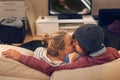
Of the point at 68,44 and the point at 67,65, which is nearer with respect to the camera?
the point at 67,65

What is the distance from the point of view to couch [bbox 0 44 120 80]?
1066 millimetres

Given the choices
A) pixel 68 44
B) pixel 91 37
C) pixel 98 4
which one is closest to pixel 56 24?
pixel 98 4

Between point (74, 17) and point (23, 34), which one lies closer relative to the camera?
point (23, 34)

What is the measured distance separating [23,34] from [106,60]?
8.26 feet

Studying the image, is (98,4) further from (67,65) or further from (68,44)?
(67,65)

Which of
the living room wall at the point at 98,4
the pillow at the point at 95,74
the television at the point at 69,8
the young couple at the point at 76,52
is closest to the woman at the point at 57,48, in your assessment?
the young couple at the point at 76,52

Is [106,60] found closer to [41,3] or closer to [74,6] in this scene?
[74,6]

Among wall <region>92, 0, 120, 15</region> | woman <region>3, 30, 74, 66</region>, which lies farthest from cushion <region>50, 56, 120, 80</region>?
wall <region>92, 0, 120, 15</region>

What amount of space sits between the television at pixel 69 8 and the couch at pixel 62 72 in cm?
279

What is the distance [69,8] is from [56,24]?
391 mm

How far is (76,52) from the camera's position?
147 cm

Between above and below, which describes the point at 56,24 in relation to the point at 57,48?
below

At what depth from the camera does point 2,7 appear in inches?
149

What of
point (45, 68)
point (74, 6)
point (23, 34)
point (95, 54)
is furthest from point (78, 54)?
point (74, 6)
